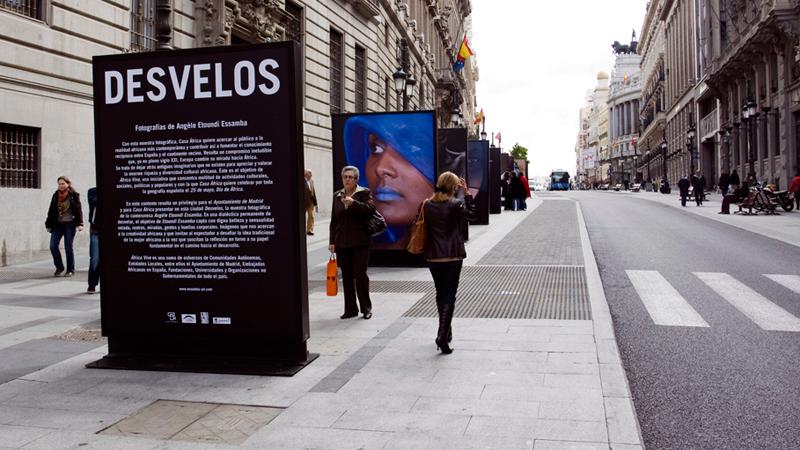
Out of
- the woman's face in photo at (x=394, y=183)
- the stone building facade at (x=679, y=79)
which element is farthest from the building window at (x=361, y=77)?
the stone building facade at (x=679, y=79)

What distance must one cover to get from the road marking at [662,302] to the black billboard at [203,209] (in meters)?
4.45

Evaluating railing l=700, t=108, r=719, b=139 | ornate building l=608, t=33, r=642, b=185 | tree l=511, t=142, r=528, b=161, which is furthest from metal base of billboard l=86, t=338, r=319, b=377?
tree l=511, t=142, r=528, b=161

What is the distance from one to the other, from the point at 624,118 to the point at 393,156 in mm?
141454

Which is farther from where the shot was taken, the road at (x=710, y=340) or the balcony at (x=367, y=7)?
the balcony at (x=367, y=7)

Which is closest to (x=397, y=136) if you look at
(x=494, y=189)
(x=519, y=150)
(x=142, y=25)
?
(x=142, y=25)

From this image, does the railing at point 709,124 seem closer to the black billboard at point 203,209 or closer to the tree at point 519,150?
the black billboard at point 203,209

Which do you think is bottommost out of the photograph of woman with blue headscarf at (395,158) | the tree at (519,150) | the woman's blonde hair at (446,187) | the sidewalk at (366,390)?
the sidewalk at (366,390)

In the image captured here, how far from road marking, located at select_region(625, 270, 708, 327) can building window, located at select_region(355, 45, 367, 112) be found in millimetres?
22188

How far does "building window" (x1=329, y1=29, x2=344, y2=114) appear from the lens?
28828 mm

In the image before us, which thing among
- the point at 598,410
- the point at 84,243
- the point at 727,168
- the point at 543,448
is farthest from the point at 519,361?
the point at 727,168

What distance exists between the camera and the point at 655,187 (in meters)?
76.0

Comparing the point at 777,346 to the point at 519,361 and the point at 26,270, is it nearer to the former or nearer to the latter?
the point at 519,361

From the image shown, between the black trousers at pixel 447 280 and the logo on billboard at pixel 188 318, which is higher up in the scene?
the black trousers at pixel 447 280

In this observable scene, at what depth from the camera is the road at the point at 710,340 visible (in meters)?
4.57
